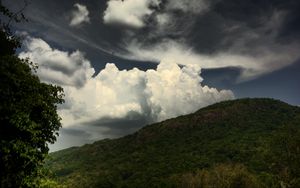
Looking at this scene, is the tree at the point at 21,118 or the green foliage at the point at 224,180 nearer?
the tree at the point at 21,118

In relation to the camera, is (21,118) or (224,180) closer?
(21,118)

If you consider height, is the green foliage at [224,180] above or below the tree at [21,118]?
above

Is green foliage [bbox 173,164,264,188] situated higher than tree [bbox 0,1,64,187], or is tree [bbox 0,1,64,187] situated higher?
green foliage [bbox 173,164,264,188]

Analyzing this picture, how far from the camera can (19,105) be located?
69.7ft

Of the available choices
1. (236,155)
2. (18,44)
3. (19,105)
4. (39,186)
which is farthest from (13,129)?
(236,155)

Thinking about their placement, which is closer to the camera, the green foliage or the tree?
the tree

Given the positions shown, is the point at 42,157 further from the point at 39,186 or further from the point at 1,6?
the point at 1,6

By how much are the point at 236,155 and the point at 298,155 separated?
129898 mm

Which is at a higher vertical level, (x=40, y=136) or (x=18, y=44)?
(x=18, y=44)

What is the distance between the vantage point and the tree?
20719 mm

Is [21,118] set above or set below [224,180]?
below

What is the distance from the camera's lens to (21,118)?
2088 cm

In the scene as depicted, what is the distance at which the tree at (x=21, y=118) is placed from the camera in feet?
68.0

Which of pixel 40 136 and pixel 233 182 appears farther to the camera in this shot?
pixel 233 182
